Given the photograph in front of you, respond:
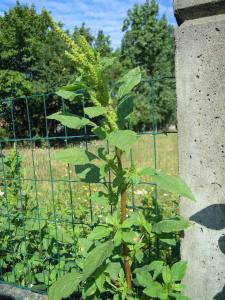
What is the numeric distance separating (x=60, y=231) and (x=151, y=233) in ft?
3.98

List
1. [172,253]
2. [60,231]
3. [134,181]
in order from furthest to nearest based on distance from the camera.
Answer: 1. [60,231]
2. [172,253]
3. [134,181]

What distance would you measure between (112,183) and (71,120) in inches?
15.0

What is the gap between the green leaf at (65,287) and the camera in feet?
6.80

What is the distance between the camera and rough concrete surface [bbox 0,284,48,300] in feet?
10.2

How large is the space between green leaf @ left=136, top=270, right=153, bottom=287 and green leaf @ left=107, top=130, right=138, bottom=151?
80 centimetres

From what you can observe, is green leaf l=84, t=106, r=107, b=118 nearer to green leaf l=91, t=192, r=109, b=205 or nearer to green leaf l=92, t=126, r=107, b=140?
green leaf l=92, t=126, r=107, b=140

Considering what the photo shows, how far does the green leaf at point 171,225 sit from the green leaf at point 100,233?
0.25 meters

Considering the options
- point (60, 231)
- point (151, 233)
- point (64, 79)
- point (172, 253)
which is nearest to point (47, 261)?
point (60, 231)

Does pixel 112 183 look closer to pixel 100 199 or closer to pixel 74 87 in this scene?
pixel 100 199

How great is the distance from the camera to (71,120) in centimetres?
192

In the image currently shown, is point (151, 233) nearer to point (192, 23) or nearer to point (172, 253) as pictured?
point (172, 253)

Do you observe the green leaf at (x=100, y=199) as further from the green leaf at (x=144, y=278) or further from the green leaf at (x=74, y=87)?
the green leaf at (x=74, y=87)

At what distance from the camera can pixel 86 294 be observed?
2.05 meters

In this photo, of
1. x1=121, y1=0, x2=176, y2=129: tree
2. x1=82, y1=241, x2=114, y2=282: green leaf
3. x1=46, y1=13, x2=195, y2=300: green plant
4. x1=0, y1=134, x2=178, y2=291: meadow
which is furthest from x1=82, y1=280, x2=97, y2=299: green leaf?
x1=121, y1=0, x2=176, y2=129: tree
